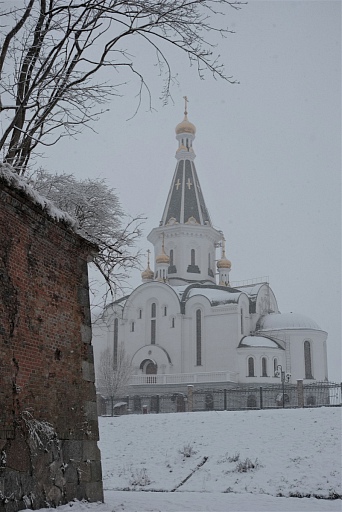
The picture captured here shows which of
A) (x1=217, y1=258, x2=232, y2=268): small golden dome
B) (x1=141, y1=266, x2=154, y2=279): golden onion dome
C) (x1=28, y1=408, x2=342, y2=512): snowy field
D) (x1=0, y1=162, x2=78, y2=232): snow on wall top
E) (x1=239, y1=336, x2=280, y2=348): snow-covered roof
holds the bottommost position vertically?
(x1=28, y1=408, x2=342, y2=512): snowy field

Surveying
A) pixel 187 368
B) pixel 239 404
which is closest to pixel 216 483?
pixel 239 404

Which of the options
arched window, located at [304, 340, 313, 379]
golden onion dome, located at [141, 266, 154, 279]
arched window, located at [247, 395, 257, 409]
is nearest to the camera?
arched window, located at [247, 395, 257, 409]

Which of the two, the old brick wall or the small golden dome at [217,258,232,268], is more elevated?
the small golden dome at [217,258,232,268]

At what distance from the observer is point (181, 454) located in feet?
58.1

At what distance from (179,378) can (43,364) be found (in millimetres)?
38342

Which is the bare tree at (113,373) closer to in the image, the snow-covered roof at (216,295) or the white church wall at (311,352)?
the snow-covered roof at (216,295)

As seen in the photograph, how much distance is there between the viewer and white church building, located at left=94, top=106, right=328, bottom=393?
147ft

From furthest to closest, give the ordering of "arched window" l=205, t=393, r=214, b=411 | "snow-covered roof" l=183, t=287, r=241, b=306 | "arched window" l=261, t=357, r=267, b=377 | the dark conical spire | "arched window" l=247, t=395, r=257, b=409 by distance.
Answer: the dark conical spire
"snow-covered roof" l=183, t=287, r=241, b=306
"arched window" l=261, t=357, r=267, b=377
"arched window" l=247, t=395, r=257, b=409
"arched window" l=205, t=393, r=214, b=411

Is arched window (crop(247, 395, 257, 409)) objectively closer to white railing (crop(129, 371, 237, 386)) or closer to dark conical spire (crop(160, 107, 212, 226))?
white railing (crop(129, 371, 237, 386))

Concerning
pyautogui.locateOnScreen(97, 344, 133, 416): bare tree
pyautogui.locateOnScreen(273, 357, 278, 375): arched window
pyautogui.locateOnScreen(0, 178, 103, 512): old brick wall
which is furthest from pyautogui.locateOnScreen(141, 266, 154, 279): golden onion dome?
pyautogui.locateOnScreen(0, 178, 103, 512): old brick wall

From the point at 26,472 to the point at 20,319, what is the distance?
5.74 feet

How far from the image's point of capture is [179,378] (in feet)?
149

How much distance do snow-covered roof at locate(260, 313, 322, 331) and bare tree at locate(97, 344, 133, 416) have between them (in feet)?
36.2

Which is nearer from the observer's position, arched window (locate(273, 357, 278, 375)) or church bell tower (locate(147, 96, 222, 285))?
arched window (locate(273, 357, 278, 375))
